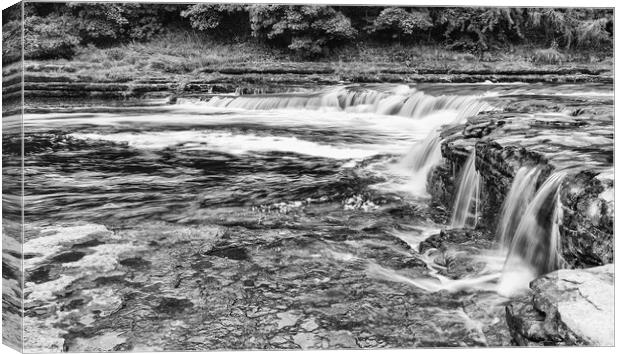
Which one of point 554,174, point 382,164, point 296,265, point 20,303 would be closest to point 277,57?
point 382,164

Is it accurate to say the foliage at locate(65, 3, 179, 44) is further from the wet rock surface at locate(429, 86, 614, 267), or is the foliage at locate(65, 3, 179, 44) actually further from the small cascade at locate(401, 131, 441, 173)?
the wet rock surface at locate(429, 86, 614, 267)

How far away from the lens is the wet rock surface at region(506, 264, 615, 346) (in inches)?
176

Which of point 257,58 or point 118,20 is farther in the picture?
point 257,58

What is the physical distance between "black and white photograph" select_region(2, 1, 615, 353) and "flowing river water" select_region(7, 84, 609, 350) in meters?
0.01

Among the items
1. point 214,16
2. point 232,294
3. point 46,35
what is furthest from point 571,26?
point 46,35

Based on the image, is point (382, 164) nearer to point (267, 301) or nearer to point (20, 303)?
point (267, 301)

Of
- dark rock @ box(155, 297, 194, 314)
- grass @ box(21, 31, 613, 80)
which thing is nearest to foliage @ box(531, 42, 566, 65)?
grass @ box(21, 31, 613, 80)

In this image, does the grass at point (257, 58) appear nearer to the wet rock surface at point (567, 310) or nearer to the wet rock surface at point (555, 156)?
the wet rock surface at point (555, 156)

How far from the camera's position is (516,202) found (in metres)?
5.26

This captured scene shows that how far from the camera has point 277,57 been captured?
5473 mm

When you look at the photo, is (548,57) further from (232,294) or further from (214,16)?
(232,294)

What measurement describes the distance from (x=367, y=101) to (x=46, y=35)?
2.38m

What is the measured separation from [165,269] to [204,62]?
1.58 metres

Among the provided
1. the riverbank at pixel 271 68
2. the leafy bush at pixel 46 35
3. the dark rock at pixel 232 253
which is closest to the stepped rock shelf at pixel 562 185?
the riverbank at pixel 271 68
